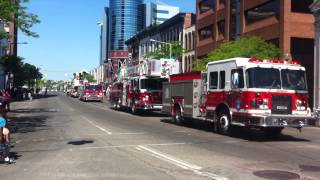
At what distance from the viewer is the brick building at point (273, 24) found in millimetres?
48125

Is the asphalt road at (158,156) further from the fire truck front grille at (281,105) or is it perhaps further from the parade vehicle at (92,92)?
the parade vehicle at (92,92)

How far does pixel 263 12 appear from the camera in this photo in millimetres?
53188

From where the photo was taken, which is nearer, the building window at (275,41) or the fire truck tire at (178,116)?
the fire truck tire at (178,116)

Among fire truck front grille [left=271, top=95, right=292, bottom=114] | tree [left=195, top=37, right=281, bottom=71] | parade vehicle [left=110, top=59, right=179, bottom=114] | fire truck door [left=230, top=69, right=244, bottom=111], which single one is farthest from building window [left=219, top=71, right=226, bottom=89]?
tree [left=195, top=37, right=281, bottom=71]

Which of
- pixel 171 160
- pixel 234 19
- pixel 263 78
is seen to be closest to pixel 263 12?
pixel 234 19

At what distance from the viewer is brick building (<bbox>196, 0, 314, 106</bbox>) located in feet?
158

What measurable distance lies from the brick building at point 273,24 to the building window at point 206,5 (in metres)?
2.25

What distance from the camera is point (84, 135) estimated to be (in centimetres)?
2091

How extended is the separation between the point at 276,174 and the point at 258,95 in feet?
25.3


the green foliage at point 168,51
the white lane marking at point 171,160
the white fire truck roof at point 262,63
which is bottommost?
the white lane marking at point 171,160

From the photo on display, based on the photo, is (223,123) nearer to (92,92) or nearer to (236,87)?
(236,87)

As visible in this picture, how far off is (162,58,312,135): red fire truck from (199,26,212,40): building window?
4874 centimetres

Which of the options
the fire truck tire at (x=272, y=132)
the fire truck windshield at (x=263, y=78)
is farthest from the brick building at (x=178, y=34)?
the fire truck windshield at (x=263, y=78)

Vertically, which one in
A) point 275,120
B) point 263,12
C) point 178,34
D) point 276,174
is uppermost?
point 178,34
